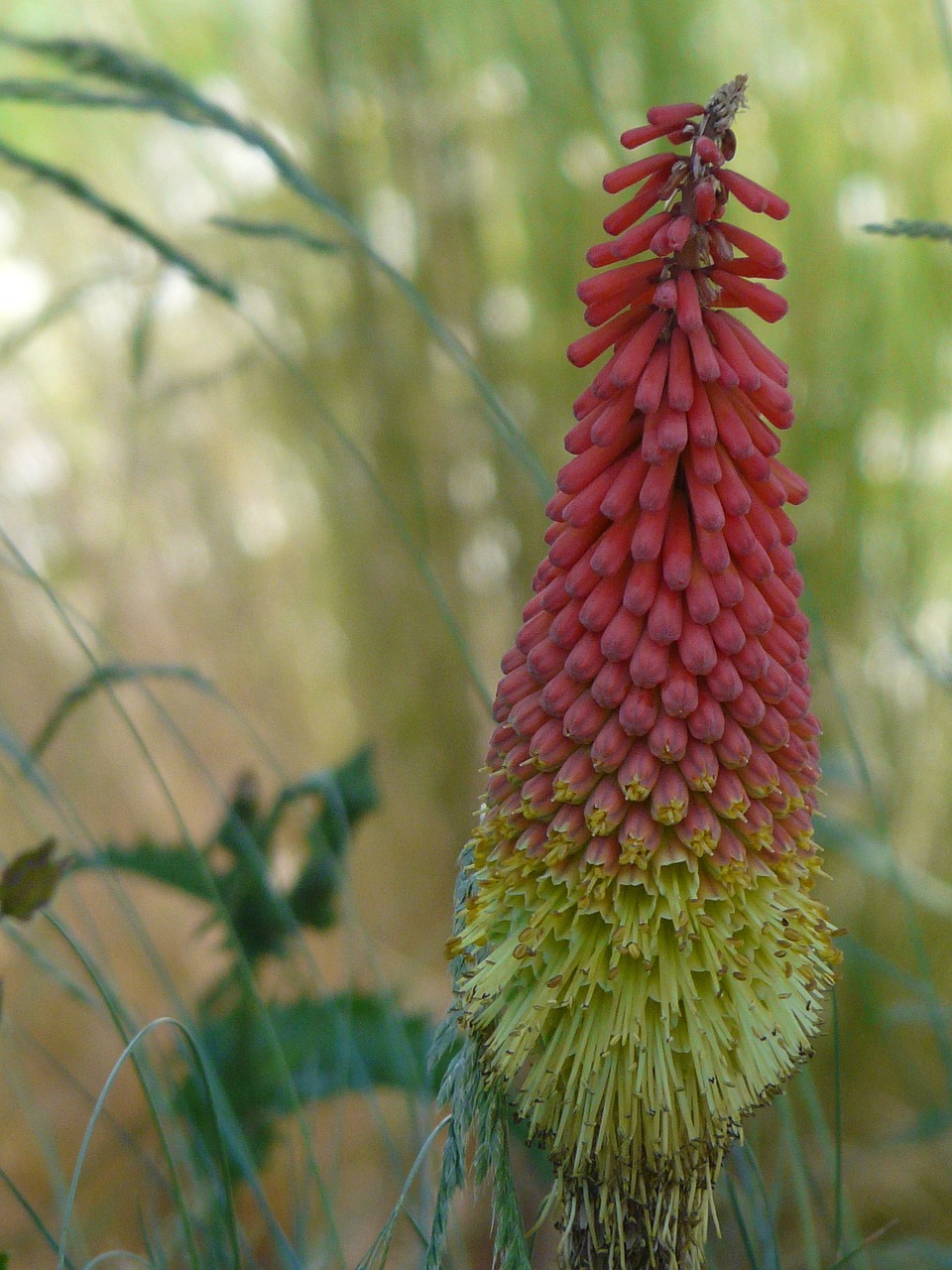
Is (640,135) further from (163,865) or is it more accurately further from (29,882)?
(163,865)

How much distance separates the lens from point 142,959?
2.08 m

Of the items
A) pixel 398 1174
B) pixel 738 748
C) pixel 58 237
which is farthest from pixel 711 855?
pixel 58 237

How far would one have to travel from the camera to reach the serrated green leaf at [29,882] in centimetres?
58

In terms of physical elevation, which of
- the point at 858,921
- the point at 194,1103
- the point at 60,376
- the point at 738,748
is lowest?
the point at 858,921

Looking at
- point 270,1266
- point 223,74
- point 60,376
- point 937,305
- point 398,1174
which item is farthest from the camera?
point 60,376

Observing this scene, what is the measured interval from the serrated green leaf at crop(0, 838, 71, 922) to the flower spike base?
22 cm

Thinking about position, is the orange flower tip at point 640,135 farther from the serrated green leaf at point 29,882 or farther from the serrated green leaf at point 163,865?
the serrated green leaf at point 163,865

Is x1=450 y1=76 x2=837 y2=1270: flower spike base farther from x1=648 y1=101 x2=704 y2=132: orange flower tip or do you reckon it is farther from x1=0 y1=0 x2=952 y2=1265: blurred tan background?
x1=0 y1=0 x2=952 y2=1265: blurred tan background

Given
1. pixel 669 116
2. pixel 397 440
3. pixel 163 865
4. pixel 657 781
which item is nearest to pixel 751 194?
pixel 669 116

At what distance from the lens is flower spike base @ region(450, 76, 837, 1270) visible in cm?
53

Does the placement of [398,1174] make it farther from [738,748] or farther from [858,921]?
[858,921]

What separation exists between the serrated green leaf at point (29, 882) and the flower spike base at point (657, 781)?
0.72 ft

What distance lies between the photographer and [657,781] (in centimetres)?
55

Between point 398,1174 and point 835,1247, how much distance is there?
32 cm
